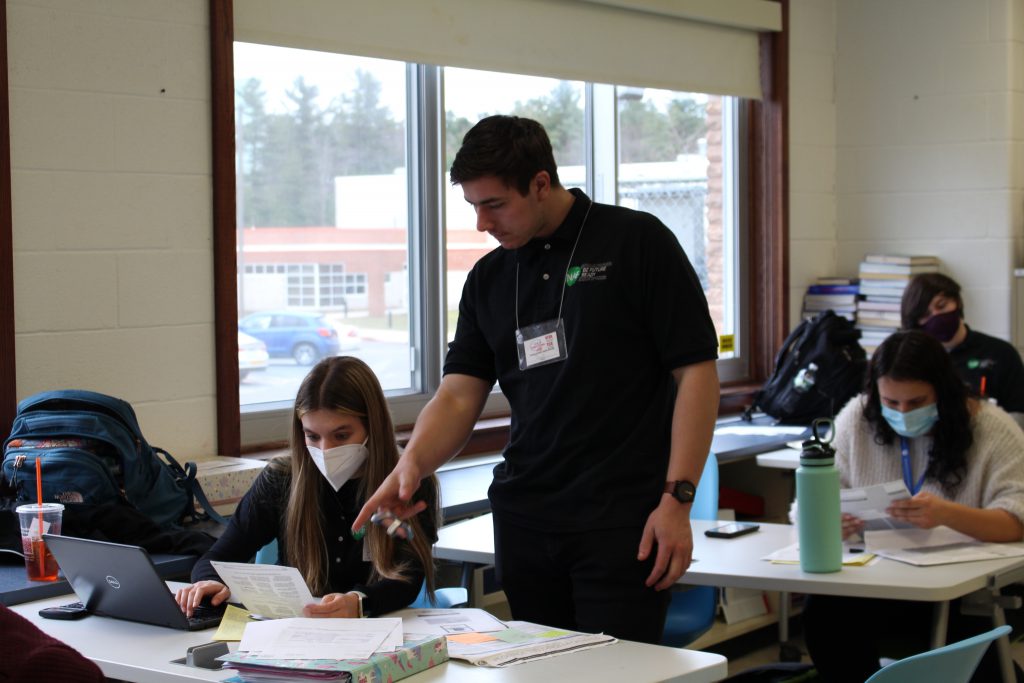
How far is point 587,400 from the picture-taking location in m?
2.10

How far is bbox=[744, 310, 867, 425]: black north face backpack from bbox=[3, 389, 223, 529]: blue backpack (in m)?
2.53

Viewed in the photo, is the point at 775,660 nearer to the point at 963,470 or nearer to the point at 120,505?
the point at 963,470

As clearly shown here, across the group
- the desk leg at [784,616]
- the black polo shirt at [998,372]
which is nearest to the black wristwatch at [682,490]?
the desk leg at [784,616]

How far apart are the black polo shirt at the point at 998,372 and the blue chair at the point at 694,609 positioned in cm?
146

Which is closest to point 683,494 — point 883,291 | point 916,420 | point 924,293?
point 916,420

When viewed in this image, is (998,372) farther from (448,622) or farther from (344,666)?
(344,666)

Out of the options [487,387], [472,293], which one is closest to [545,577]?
[487,387]

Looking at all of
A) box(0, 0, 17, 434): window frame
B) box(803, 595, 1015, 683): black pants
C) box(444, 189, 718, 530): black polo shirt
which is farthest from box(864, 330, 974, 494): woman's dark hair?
box(0, 0, 17, 434): window frame

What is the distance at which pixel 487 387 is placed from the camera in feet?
7.80

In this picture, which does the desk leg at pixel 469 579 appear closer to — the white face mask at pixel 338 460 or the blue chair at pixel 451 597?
the blue chair at pixel 451 597

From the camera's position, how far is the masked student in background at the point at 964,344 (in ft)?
14.4

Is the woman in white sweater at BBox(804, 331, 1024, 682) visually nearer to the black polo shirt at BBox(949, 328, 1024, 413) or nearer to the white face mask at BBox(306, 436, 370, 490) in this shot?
the white face mask at BBox(306, 436, 370, 490)

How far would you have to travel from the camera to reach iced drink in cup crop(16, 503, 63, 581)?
7.82ft

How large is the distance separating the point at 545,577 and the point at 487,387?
41cm
